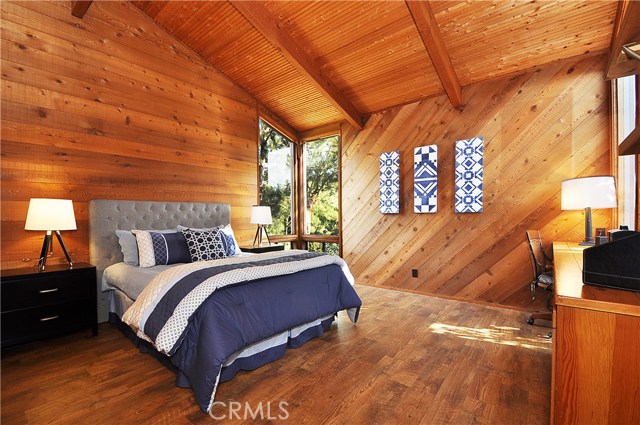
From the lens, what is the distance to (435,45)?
319 cm

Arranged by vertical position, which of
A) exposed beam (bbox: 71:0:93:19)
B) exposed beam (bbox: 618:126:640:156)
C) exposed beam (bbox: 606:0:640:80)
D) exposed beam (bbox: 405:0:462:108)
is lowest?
exposed beam (bbox: 618:126:640:156)

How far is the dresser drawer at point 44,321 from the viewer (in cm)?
248

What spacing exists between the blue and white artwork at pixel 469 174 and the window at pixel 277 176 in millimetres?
2965

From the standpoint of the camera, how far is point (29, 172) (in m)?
3.01

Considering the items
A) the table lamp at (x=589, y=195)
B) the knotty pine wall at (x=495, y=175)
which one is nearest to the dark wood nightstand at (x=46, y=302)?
the knotty pine wall at (x=495, y=175)

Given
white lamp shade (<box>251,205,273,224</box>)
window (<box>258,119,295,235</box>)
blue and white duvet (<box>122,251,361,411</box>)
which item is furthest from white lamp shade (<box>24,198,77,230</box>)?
window (<box>258,119,295,235</box>)

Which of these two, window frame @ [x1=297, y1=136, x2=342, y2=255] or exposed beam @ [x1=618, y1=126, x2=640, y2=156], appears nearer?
exposed beam @ [x1=618, y1=126, x2=640, y2=156]

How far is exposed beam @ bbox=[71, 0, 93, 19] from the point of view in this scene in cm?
317

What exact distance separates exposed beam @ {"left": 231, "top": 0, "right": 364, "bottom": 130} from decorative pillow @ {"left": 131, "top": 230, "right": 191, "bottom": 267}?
244 centimetres

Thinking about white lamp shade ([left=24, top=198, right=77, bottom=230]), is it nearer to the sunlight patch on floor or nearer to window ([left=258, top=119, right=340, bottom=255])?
window ([left=258, top=119, right=340, bottom=255])

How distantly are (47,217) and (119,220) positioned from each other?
79cm

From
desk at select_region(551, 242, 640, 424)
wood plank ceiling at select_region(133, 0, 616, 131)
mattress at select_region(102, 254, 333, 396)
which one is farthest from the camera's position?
wood plank ceiling at select_region(133, 0, 616, 131)

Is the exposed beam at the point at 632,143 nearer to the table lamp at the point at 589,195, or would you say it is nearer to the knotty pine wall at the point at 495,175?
the table lamp at the point at 589,195

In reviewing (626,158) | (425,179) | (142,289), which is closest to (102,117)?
(142,289)
